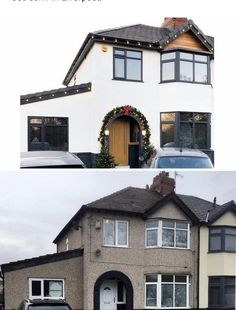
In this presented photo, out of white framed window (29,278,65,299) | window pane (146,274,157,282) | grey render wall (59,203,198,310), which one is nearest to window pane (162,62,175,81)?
grey render wall (59,203,198,310)

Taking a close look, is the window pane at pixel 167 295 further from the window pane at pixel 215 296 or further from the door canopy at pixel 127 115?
the door canopy at pixel 127 115

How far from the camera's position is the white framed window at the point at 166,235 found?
227cm

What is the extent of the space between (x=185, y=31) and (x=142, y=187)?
1023 millimetres

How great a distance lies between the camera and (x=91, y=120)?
267 centimetres

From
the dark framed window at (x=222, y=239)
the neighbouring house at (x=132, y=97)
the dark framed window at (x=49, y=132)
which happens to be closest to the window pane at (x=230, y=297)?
the dark framed window at (x=222, y=239)

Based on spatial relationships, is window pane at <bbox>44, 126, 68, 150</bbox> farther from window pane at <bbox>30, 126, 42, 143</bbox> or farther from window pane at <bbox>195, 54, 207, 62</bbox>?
window pane at <bbox>195, 54, 207, 62</bbox>

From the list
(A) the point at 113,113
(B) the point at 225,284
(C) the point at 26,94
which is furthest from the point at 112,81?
(B) the point at 225,284

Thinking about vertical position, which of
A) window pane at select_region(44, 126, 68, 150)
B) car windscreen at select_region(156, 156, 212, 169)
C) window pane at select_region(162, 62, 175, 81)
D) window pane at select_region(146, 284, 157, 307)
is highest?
window pane at select_region(162, 62, 175, 81)

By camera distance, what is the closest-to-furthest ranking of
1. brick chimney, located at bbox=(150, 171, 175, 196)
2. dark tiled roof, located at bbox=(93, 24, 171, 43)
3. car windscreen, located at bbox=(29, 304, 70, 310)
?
1. car windscreen, located at bbox=(29, 304, 70, 310)
2. brick chimney, located at bbox=(150, 171, 175, 196)
3. dark tiled roof, located at bbox=(93, 24, 171, 43)

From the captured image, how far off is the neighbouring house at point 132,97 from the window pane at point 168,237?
0.44m

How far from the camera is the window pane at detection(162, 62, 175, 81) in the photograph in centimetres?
272

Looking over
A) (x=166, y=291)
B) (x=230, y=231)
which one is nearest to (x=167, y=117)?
(x=230, y=231)

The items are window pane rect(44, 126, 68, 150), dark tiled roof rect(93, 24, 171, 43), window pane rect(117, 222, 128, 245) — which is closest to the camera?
window pane rect(117, 222, 128, 245)

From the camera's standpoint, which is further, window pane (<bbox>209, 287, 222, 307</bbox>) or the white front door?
window pane (<bbox>209, 287, 222, 307</bbox>)
